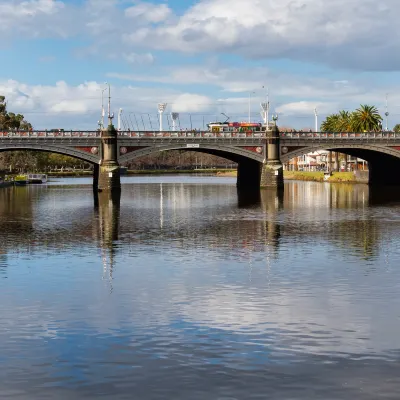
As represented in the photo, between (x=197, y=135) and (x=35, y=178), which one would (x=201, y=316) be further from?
(x=35, y=178)

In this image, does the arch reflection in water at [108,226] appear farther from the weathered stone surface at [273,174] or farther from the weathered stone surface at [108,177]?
the weathered stone surface at [273,174]

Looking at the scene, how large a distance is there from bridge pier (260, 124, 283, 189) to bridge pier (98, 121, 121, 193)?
2734 centimetres

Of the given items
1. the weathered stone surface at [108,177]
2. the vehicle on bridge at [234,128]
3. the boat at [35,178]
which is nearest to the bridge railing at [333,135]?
the vehicle on bridge at [234,128]

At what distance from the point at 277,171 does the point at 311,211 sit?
49002mm

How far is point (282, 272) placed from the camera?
37500mm

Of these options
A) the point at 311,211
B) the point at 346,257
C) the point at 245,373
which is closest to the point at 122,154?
the point at 311,211

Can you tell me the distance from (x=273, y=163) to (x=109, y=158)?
2965 centimetres

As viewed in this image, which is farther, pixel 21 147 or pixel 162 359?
pixel 21 147

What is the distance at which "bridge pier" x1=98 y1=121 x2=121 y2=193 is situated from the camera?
124562 mm

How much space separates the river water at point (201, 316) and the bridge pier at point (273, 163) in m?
74.9

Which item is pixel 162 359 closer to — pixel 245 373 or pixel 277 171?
pixel 245 373

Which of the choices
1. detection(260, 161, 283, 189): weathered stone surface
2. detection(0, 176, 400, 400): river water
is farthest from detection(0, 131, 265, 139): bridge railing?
detection(0, 176, 400, 400): river water

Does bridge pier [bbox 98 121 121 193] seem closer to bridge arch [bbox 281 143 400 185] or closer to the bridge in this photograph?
the bridge

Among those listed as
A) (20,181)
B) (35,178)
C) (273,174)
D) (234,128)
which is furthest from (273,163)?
(35,178)
